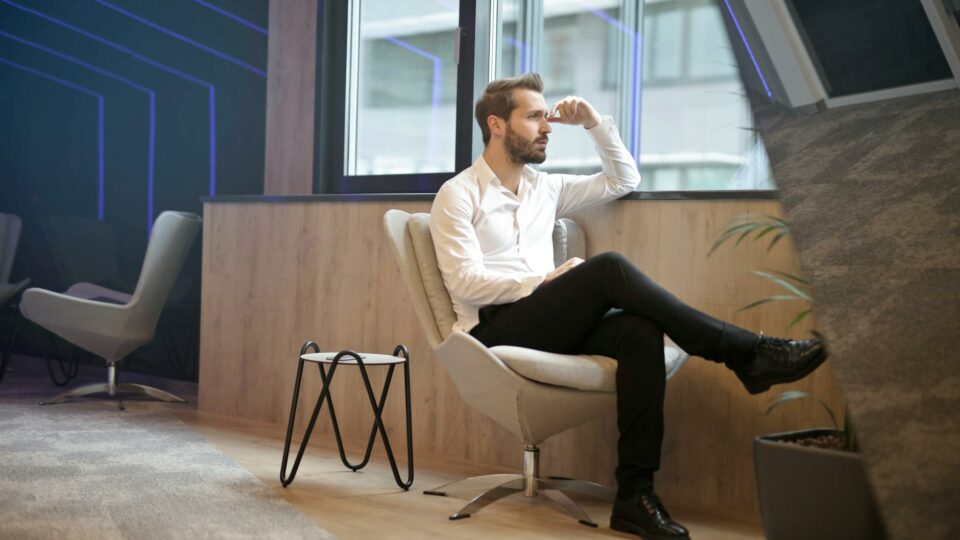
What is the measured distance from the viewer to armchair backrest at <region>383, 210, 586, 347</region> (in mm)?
2682

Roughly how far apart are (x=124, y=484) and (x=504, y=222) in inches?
50.3

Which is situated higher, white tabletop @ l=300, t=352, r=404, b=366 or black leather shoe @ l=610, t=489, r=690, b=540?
white tabletop @ l=300, t=352, r=404, b=366

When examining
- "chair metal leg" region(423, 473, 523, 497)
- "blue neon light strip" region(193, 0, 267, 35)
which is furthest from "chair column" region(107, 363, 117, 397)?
"chair metal leg" region(423, 473, 523, 497)

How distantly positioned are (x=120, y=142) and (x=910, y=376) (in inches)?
204

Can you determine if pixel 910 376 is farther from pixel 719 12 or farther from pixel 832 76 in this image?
pixel 832 76

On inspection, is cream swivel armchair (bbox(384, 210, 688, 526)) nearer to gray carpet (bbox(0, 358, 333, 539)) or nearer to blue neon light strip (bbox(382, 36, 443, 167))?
gray carpet (bbox(0, 358, 333, 539))

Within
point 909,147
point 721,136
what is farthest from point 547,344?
point 721,136

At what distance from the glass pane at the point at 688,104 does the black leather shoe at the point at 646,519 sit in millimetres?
1624

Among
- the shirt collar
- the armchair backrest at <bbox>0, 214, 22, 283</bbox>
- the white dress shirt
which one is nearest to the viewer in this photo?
the white dress shirt

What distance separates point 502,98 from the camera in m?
2.92

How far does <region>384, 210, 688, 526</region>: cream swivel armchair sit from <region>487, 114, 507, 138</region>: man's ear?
13.0 inches

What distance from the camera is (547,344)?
2.56 meters

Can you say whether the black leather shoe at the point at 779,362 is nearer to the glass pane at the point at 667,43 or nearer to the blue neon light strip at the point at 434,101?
the blue neon light strip at the point at 434,101

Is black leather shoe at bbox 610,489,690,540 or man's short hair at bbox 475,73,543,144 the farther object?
man's short hair at bbox 475,73,543,144
